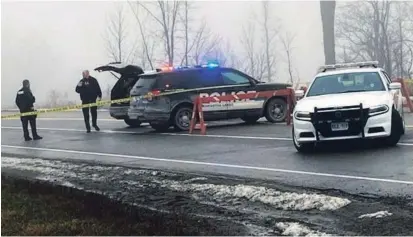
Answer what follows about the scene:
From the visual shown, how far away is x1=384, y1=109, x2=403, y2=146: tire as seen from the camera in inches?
378

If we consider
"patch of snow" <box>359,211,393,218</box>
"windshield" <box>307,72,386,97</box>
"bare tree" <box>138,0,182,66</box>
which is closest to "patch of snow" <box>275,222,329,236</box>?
"patch of snow" <box>359,211,393,218</box>

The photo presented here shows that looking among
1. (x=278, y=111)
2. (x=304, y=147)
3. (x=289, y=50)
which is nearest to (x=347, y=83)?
(x=304, y=147)

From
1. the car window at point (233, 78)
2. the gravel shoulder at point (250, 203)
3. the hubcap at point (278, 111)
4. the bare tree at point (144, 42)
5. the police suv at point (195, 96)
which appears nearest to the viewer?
the gravel shoulder at point (250, 203)

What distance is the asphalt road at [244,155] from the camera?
24.6 feet

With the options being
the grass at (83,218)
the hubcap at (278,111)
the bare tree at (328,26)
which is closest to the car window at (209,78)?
the hubcap at (278,111)

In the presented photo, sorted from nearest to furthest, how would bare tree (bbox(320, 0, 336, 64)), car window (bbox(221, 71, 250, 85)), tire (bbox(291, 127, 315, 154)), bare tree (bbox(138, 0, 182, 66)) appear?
tire (bbox(291, 127, 315, 154))
car window (bbox(221, 71, 250, 85))
bare tree (bbox(138, 0, 182, 66))
bare tree (bbox(320, 0, 336, 64))

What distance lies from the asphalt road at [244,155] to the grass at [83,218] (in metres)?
1.99

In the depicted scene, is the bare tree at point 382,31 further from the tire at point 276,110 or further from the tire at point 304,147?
the tire at point 304,147

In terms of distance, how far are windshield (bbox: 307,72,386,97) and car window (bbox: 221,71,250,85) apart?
4543 millimetres

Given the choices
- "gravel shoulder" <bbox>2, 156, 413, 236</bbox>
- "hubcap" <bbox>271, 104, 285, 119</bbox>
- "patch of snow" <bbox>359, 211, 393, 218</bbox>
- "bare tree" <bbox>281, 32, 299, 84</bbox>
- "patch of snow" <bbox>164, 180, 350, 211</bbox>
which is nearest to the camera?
"gravel shoulder" <bbox>2, 156, 413, 236</bbox>

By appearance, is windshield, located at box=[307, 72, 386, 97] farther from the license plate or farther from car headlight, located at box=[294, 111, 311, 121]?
the license plate

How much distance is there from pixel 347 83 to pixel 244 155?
2.20 meters

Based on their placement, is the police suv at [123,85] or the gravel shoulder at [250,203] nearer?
the gravel shoulder at [250,203]

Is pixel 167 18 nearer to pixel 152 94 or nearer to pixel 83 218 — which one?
pixel 152 94
